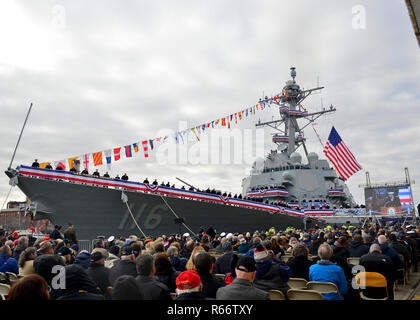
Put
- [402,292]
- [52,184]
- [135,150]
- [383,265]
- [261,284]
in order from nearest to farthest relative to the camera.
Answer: [261,284], [383,265], [402,292], [52,184], [135,150]

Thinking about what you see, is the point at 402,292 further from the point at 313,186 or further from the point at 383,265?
the point at 313,186

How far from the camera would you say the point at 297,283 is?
436cm

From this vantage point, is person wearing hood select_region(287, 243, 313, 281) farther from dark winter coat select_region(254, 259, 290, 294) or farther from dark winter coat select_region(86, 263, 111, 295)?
dark winter coat select_region(86, 263, 111, 295)

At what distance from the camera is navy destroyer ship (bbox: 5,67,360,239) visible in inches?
519

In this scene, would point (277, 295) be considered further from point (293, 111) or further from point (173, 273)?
point (293, 111)

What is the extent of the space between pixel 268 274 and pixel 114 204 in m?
11.6

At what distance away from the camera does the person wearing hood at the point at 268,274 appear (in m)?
3.95

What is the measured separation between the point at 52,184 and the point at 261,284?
37.7 ft

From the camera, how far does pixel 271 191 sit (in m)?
23.7

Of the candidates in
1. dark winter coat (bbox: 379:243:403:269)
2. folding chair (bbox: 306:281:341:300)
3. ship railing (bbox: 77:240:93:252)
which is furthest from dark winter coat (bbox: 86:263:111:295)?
ship railing (bbox: 77:240:93:252)

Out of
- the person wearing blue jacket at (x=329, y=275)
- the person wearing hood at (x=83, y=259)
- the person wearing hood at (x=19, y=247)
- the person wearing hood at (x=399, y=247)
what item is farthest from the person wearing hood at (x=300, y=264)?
the person wearing hood at (x=19, y=247)

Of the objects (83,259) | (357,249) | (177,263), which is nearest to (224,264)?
(177,263)

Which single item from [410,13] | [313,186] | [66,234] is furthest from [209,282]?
[313,186]

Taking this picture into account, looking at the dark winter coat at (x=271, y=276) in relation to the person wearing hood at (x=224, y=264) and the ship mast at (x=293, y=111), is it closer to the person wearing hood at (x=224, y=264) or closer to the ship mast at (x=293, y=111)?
the person wearing hood at (x=224, y=264)
